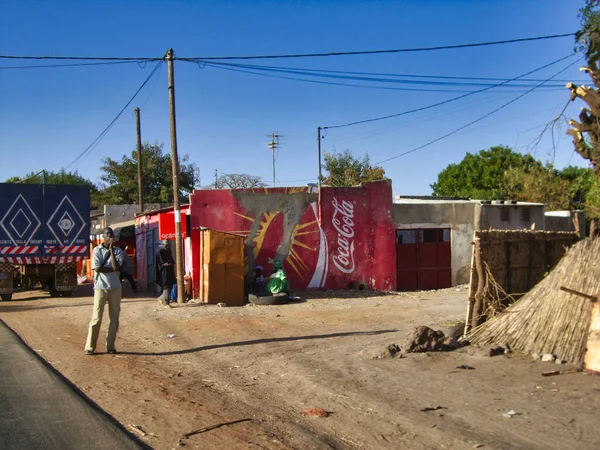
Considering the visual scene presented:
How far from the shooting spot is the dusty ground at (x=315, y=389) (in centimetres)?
547

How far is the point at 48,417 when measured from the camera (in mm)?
5715

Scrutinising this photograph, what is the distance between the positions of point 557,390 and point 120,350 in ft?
21.4

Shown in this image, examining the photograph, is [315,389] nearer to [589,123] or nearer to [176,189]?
[589,123]

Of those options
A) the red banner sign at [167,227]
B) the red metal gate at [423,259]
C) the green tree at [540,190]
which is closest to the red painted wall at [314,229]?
the red metal gate at [423,259]

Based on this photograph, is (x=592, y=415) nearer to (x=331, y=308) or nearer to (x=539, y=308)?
(x=539, y=308)

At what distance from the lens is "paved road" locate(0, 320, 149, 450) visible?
503 centimetres

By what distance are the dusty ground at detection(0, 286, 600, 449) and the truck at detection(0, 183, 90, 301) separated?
7160mm

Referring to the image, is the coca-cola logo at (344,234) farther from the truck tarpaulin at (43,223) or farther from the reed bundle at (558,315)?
the reed bundle at (558,315)

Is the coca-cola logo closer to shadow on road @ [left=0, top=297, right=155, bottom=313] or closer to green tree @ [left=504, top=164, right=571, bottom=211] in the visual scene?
shadow on road @ [left=0, top=297, right=155, bottom=313]

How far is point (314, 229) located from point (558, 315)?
39.9 ft

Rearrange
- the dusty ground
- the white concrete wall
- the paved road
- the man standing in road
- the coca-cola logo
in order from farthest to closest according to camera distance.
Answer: the white concrete wall, the coca-cola logo, the man standing in road, the dusty ground, the paved road

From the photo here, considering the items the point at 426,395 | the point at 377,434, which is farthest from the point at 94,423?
the point at 426,395

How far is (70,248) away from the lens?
1956 cm

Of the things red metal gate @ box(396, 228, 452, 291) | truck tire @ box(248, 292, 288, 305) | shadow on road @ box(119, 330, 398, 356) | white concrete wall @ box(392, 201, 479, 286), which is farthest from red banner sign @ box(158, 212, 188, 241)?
red metal gate @ box(396, 228, 452, 291)
